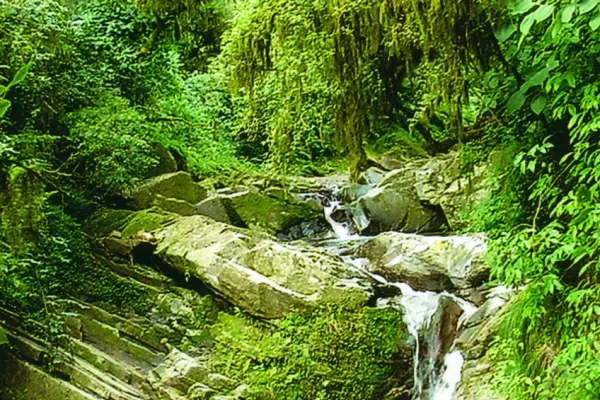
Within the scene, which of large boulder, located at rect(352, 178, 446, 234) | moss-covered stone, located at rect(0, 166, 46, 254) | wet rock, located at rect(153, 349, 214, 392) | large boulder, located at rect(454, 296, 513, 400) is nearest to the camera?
moss-covered stone, located at rect(0, 166, 46, 254)

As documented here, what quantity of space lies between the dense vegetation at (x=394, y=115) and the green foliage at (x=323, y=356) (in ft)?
4.56

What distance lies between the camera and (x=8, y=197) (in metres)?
3.26

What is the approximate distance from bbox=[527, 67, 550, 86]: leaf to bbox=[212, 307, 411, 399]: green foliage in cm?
292

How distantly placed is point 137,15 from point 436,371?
5489 millimetres

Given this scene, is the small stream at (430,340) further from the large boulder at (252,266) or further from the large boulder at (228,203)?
the large boulder at (228,203)

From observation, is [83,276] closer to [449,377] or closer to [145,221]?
[145,221]

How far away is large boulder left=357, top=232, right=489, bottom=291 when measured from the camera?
17.1 feet

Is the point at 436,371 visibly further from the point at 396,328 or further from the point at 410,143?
the point at 410,143

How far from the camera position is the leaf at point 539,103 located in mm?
1975

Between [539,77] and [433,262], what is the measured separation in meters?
3.67

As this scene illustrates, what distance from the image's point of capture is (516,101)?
6.78 ft

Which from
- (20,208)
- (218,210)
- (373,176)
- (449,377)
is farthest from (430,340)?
(373,176)

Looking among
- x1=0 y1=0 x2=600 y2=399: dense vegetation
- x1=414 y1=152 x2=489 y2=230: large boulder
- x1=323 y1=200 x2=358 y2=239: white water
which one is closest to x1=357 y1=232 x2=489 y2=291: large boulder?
x1=414 y1=152 x2=489 y2=230: large boulder

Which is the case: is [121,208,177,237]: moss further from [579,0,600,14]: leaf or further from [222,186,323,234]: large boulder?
[579,0,600,14]: leaf
